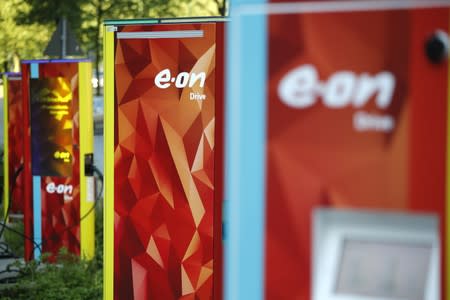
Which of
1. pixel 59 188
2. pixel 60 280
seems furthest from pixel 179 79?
pixel 59 188

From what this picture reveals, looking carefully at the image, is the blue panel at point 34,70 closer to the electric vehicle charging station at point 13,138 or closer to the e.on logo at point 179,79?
the electric vehicle charging station at point 13,138

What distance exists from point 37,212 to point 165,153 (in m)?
4.11

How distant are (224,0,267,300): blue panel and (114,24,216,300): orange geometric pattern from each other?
3.58 metres

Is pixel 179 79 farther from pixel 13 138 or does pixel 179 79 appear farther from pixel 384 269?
pixel 13 138

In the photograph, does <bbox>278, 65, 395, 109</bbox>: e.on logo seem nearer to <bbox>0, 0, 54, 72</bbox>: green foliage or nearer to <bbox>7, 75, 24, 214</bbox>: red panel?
<bbox>7, 75, 24, 214</bbox>: red panel

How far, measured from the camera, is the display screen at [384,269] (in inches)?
114

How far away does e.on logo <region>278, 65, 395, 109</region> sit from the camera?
9.39 ft

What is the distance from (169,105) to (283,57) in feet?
12.5

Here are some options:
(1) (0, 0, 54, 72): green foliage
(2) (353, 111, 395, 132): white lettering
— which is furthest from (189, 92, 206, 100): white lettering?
(1) (0, 0, 54, 72): green foliage

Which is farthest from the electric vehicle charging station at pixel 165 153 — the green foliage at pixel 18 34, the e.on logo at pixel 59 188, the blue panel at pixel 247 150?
the green foliage at pixel 18 34

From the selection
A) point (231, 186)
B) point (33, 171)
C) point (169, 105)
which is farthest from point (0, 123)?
point (231, 186)

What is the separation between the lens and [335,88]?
290 cm

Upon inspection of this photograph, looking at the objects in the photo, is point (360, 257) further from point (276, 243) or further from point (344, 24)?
point (344, 24)

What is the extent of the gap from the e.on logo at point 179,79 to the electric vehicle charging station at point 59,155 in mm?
3393
